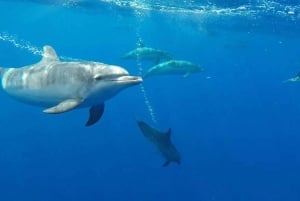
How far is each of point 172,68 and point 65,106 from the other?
36.4 feet

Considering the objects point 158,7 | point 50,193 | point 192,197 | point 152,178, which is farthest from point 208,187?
point 158,7

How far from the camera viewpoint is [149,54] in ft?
63.1

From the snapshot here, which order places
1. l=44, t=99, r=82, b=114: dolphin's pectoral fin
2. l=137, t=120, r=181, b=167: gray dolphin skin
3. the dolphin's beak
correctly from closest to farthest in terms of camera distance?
1. the dolphin's beak
2. l=44, t=99, r=82, b=114: dolphin's pectoral fin
3. l=137, t=120, r=181, b=167: gray dolphin skin

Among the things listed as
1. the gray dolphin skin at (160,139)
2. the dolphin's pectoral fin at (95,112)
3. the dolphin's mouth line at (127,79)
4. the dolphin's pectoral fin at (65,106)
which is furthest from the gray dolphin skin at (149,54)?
the dolphin's mouth line at (127,79)

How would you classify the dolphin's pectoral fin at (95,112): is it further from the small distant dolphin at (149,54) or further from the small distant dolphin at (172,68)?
the small distant dolphin at (149,54)

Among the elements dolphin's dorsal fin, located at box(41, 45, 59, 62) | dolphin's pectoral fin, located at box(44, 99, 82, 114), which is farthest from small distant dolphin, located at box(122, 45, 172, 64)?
dolphin's pectoral fin, located at box(44, 99, 82, 114)

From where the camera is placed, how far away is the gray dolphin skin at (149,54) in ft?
62.4

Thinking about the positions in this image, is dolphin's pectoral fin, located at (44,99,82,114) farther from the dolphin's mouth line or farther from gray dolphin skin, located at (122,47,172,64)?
gray dolphin skin, located at (122,47,172,64)

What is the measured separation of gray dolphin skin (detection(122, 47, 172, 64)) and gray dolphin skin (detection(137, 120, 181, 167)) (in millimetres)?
7544

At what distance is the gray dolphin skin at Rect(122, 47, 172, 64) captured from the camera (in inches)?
749

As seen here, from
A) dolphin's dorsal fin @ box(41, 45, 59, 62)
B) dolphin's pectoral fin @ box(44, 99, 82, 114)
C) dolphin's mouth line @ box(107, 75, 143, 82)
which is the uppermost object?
dolphin's mouth line @ box(107, 75, 143, 82)

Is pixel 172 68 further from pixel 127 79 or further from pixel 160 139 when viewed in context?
pixel 127 79

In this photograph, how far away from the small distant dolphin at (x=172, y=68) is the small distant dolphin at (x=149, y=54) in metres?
0.92

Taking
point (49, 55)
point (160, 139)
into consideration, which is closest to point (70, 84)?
point (49, 55)
